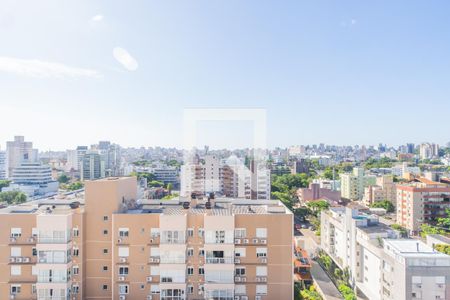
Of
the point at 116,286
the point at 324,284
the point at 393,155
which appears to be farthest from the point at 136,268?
the point at 393,155

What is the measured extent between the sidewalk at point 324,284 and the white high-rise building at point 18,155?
17.9 m

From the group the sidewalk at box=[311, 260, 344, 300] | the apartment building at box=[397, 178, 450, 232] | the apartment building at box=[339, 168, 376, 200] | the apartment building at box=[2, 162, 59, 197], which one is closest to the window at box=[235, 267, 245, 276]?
the sidewalk at box=[311, 260, 344, 300]

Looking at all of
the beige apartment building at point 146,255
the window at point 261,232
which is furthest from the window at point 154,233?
the window at point 261,232

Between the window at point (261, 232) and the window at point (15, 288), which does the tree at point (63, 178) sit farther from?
the window at point (261, 232)

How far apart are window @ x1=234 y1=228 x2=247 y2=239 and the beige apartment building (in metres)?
0.01

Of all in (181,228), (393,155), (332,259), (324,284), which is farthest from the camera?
(393,155)

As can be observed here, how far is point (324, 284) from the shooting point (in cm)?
602

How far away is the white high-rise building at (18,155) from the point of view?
→ 19031 millimetres

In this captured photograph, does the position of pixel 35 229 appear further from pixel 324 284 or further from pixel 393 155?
pixel 393 155

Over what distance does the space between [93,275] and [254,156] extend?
176 inches

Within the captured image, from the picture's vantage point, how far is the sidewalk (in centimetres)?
550

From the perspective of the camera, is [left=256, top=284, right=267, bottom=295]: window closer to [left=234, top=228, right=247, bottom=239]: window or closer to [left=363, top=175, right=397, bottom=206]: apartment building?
[left=234, top=228, right=247, bottom=239]: window

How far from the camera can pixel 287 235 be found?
3.85 metres

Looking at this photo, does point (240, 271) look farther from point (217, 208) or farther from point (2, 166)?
point (2, 166)
